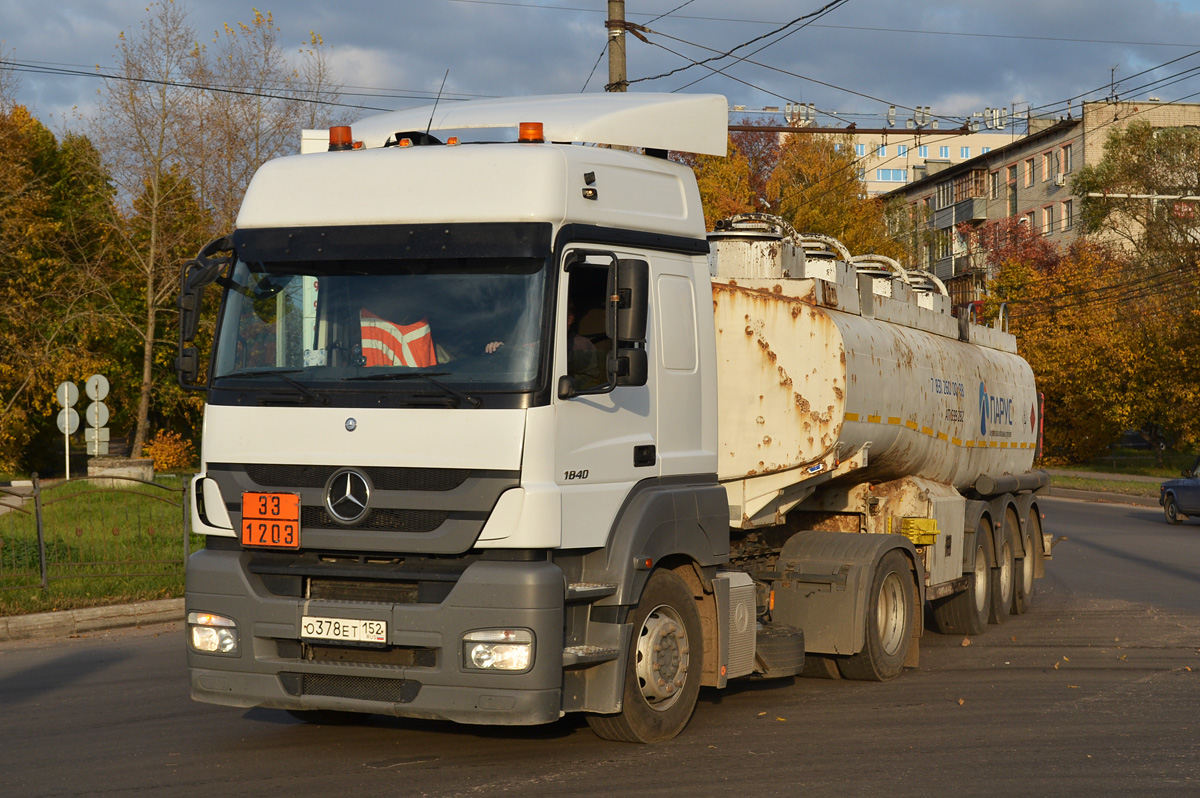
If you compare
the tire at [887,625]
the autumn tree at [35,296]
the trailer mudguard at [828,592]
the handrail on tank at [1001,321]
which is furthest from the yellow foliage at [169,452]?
the trailer mudguard at [828,592]

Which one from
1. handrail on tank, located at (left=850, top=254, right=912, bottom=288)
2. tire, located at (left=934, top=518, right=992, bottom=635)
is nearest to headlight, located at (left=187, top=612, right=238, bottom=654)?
handrail on tank, located at (left=850, top=254, right=912, bottom=288)

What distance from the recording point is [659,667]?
272 inches

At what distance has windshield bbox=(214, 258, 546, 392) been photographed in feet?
20.4

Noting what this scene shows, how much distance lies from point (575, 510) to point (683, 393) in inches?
49.9

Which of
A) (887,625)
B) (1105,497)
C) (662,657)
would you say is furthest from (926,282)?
(1105,497)

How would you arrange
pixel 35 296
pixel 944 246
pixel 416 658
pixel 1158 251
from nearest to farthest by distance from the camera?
pixel 416 658 → pixel 35 296 → pixel 1158 251 → pixel 944 246

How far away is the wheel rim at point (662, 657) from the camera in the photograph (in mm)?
6816

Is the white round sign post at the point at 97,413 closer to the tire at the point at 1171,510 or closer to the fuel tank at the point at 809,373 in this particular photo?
the fuel tank at the point at 809,373

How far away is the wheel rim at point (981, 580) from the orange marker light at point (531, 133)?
6.86 metres

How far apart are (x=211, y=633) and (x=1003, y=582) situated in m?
8.62

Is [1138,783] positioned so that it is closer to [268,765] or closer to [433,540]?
[433,540]

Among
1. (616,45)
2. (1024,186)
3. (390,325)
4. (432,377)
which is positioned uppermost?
(1024,186)

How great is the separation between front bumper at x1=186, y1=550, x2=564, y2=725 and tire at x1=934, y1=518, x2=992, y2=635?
6563 mm

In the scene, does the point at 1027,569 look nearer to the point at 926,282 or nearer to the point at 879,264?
A: the point at 926,282
